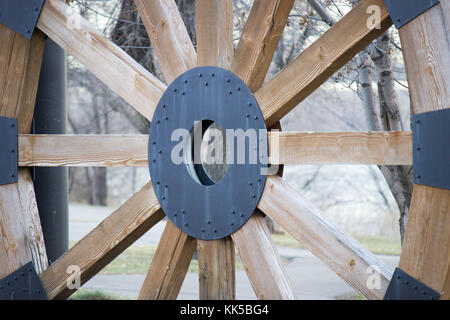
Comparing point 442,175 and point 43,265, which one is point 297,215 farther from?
point 43,265

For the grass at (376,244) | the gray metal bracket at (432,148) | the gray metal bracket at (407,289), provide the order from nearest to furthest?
the gray metal bracket at (432,148) < the gray metal bracket at (407,289) < the grass at (376,244)

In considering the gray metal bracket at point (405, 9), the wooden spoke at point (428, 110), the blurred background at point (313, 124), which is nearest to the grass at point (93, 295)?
the blurred background at point (313, 124)

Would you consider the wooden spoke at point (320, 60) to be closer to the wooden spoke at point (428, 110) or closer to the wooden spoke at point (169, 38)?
the wooden spoke at point (428, 110)

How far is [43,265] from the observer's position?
13.1 ft

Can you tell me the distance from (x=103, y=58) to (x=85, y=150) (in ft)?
1.88

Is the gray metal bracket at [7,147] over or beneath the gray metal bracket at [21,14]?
beneath

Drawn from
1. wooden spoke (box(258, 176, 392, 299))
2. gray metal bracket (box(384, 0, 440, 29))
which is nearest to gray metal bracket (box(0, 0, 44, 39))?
wooden spoke (box(258, 176, 392, 299))

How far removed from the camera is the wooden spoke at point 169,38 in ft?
11.5

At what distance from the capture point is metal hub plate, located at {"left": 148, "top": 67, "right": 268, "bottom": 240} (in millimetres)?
3203

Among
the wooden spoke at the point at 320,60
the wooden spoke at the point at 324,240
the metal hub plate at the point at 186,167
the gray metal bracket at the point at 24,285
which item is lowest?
the gray metal bracket at the point at 24,285

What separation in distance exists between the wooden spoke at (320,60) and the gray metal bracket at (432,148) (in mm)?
475

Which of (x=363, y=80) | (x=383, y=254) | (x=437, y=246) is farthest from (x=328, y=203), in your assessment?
(x=437, y=246)

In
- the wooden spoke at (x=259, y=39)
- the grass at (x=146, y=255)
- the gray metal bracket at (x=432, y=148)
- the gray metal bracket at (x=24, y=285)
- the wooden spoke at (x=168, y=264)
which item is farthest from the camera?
the grass at (x=146, y=255)

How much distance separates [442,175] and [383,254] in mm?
7064
